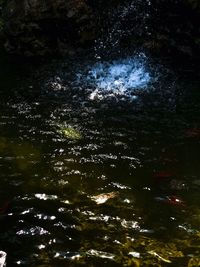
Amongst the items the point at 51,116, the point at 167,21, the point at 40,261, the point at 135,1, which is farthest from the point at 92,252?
the point at 135,1

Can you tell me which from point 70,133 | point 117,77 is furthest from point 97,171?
point 117,77

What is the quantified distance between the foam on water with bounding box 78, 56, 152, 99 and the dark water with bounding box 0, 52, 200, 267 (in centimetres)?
8

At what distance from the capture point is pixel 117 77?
13.6 metres

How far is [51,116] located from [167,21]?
5.91 meters

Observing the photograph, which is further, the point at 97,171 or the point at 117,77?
the point at 117,77

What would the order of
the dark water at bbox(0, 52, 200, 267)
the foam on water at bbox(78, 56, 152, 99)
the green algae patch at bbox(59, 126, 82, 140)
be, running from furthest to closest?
the foam on water at bbox(78, 56, 152, 99) < the green algae patch at bbox(59, 126, 82, 140) < the dark water at bbox(0, 52, 200, 267)

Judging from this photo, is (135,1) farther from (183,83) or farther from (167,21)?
(183,83)

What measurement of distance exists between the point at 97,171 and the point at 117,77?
18.2 ft

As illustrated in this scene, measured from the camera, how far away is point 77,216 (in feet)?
23.8

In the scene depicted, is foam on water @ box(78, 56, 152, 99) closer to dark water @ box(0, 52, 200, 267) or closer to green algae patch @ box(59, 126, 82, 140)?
dark water @ box(0, 52, 200, 267)

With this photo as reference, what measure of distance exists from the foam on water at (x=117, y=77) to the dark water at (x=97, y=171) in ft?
0.26

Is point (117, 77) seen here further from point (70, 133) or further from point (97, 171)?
point (97, 171)

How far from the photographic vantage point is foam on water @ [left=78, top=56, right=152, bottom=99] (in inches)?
498

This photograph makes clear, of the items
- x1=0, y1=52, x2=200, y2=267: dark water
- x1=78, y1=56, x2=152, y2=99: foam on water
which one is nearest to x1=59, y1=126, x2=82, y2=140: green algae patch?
x1=0, y1=52, x2=200, y2=267: dark water
